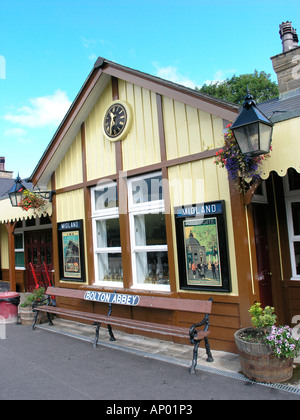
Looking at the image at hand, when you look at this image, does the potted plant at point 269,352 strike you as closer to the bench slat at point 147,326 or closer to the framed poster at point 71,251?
the bench slat at point 147,326

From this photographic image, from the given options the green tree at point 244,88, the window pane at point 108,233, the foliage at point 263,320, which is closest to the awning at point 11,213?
the window pane at point 108,233

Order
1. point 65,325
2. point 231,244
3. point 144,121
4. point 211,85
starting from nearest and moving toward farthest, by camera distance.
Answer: point 231,244, point 144,121, point 65,325, point 211,85

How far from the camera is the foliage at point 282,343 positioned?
3.79 metres

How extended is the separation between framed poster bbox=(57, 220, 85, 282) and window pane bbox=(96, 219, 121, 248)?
455mm

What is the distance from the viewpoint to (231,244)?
4926 millimetres

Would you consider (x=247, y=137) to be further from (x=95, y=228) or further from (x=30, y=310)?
(x=30, y=310)

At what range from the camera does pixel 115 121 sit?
665 cm

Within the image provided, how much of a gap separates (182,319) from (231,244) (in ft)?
5.21

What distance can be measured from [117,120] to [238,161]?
3.17 meters

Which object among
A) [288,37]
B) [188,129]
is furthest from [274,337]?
[288,37]

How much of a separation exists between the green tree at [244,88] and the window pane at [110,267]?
24.9 m
